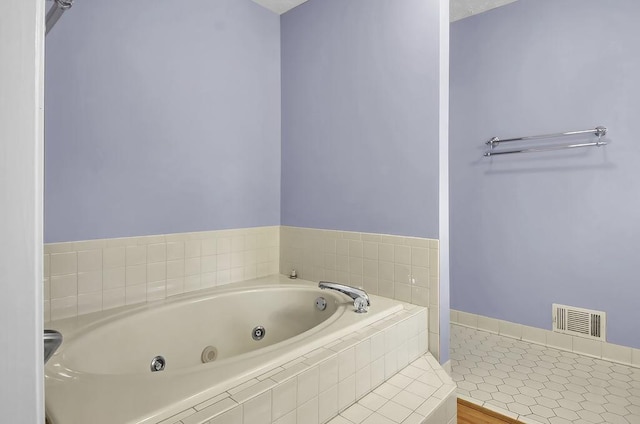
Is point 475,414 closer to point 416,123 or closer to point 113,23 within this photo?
point 416,123

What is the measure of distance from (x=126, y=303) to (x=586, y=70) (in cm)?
293

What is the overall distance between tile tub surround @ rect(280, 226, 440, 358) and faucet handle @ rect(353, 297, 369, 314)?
35 centimetres

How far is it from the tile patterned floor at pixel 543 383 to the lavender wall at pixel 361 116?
838 millimetres

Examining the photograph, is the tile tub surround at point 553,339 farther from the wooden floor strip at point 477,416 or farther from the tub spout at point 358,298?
the tub spout at point 358,298

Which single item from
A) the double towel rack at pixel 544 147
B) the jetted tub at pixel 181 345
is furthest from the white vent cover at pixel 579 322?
the jetted tub at pixel 181 345

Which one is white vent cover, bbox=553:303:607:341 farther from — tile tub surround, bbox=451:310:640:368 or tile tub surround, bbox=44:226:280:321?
tile tub surround, bbox=44:226:280:321

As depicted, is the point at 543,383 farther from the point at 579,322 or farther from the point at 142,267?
the point at 142,267

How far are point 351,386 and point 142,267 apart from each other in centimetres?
118

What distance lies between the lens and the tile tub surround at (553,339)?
6.77ft

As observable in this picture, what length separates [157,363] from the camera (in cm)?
158

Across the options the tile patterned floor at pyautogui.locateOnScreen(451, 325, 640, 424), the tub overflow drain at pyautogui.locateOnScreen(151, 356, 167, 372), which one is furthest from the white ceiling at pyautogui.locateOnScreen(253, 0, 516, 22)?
the tile patterned floor at pyautogui.locateOnScreen(451, 325, 640, 424)

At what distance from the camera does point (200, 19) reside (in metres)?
2.04

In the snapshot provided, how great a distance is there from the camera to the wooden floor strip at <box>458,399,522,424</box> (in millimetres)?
1543

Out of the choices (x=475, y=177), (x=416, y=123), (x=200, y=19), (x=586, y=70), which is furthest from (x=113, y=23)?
(x=586, y=70)
